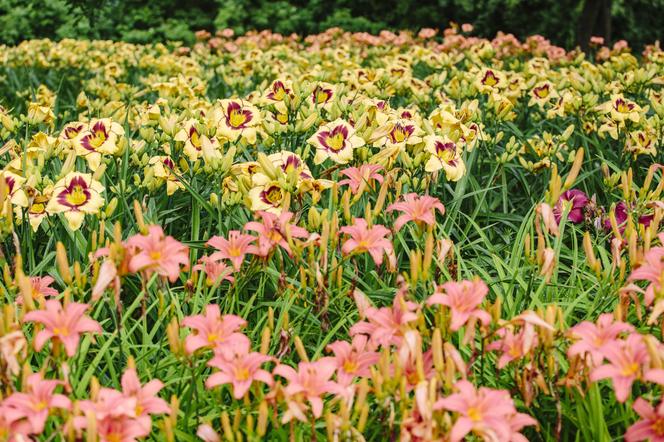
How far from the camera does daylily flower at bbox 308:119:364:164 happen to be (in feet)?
8.12

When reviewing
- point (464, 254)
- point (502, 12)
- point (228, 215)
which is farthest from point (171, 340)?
point (502, 12)

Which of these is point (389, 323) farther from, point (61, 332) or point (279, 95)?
point (279, 95)

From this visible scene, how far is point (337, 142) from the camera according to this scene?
2.53 m

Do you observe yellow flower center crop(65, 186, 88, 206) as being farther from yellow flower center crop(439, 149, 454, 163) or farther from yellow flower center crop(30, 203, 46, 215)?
yellow flower center crop(439, 149, 454, 163)

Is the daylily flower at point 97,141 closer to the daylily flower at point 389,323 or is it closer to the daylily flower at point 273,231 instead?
the daylily flower at point 273,231

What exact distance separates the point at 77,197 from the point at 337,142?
864 millimetres

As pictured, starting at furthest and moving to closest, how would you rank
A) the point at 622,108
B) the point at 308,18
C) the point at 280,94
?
1. the point at 308,18
2. the point at 622,108
3. the point at 280,94

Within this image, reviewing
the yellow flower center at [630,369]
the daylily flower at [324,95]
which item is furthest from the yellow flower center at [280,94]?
the yellow flower center at [630,369]

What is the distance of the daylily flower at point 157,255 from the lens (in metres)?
1.62

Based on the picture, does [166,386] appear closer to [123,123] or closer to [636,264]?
[636,264]

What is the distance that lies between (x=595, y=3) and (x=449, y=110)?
5.79 meters

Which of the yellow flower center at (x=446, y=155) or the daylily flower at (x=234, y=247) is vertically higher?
the yellow flower center at (x=446, y=155)

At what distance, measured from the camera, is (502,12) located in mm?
10320

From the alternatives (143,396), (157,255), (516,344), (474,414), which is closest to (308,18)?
(157,255)
